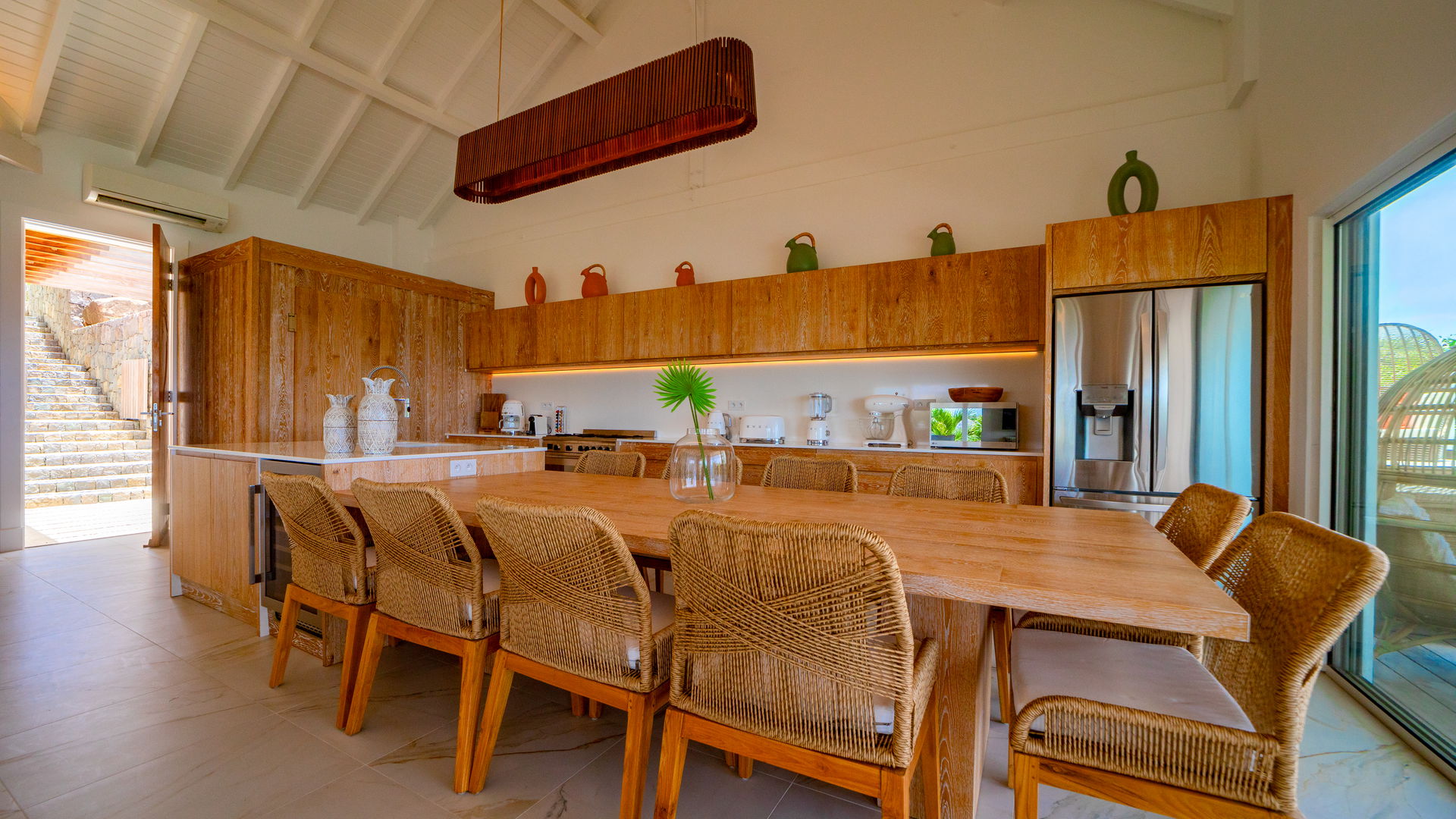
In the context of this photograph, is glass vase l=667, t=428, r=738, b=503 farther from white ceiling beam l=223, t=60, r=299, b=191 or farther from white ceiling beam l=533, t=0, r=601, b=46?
white ceiling beam l=223, t=60, r=299, b=191

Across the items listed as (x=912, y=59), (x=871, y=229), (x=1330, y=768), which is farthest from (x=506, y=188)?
(x=1330, y=768)

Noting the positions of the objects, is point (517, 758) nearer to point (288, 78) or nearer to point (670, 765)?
point (670, 765)

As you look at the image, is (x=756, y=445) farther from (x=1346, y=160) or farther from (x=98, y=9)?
(x=98, y=9)

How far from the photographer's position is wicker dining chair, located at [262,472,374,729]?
1.86 meters

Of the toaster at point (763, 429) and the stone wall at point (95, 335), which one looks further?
the stone wall at point (95, 335)

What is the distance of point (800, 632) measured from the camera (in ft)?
3.45

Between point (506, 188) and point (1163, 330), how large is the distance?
10.6 ft

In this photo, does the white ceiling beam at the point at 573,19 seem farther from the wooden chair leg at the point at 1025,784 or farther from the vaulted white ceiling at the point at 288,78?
the wooden chair leg at the point at 1025,784

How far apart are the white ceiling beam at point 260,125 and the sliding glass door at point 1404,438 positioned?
648 centimetres

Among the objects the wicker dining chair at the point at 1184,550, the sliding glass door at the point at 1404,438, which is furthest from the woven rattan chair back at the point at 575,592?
the sliding glass door at the point at 1404,438

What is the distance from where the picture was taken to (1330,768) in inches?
69.1

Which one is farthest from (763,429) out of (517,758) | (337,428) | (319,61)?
(319,61)

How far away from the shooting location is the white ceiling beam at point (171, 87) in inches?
160

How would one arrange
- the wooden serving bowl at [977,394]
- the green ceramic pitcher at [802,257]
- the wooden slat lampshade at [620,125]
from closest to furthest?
the wooden slat lampshade at [620,125] → the wooden serving bowl at [977,394] → the green ceramic pitcher at [802,257]
